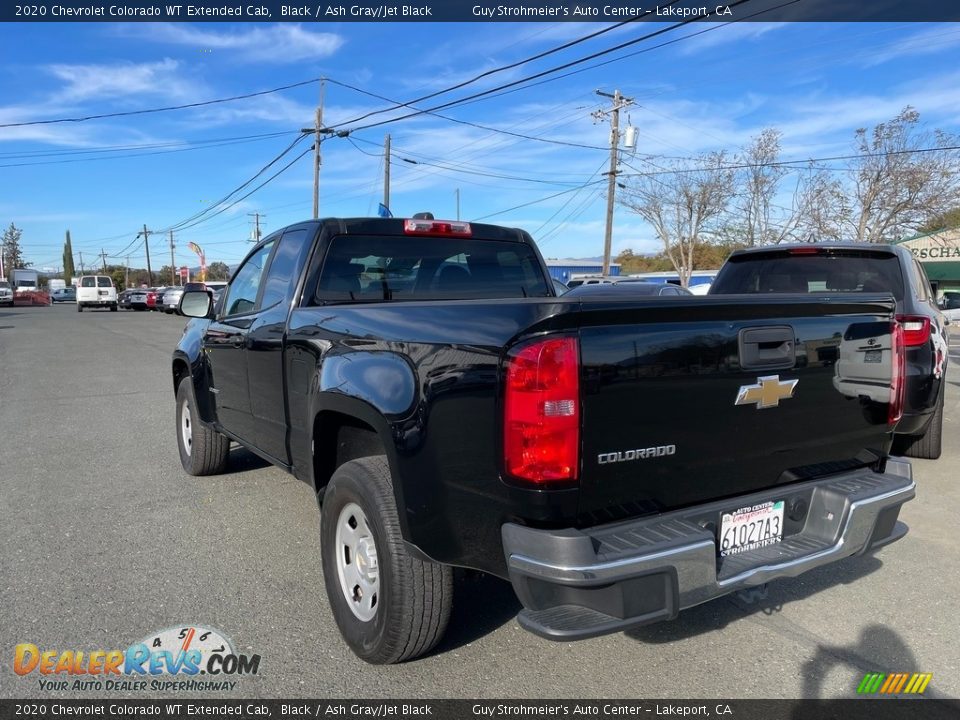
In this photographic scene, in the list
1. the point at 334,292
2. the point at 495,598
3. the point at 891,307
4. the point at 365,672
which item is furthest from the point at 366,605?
the point at 891,307

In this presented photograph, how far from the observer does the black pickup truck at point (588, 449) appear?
2.27m

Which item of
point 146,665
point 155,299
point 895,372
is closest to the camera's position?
point 146,665

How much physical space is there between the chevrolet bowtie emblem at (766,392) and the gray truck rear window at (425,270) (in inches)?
78.6

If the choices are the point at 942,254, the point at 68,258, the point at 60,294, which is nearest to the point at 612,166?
the point at 942,254

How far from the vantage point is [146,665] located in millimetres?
2994

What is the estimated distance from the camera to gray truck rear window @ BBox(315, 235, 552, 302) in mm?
4016

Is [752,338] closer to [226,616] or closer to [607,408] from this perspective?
[607,408]

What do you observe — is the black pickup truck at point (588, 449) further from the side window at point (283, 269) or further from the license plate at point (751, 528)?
the side window at point (283, 269)

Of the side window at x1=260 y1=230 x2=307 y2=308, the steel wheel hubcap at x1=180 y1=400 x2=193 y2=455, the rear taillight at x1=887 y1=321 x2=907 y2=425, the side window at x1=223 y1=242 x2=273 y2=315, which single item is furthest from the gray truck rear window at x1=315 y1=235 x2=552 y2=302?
the steel wheel hubcap at x1=180 y1=400 x2=193 y2=455

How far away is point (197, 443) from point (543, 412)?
13.3 ft

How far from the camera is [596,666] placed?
9.71ft

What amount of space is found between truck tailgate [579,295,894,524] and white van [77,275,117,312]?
47.3 metres

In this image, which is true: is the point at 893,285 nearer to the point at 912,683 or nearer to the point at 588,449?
the point at 912,683

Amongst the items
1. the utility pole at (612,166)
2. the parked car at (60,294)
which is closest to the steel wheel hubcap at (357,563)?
the utility pole at (612,166)
